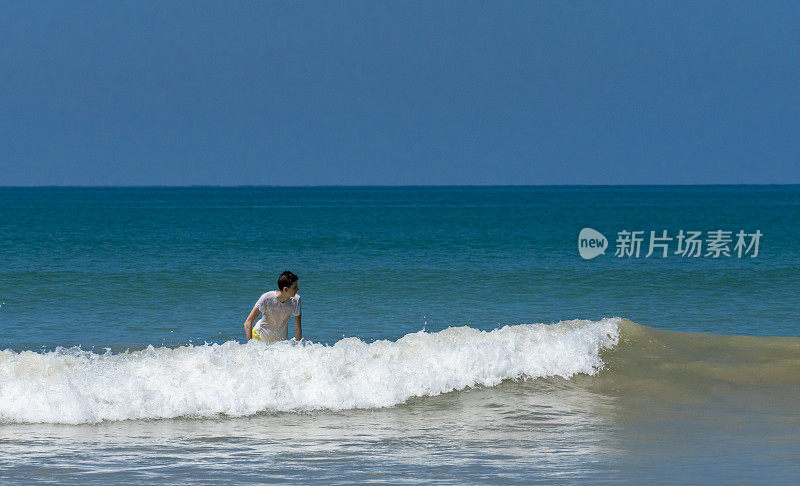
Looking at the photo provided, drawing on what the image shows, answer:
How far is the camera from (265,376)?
1208 cm

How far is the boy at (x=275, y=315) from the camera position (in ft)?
42.1

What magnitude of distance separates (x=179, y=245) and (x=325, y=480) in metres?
39.6

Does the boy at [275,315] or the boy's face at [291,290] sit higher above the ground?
the boy's face at [291,290]

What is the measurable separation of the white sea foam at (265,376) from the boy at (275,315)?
0.86 feet

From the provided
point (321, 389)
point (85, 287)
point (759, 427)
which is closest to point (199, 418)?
point (321, 389)

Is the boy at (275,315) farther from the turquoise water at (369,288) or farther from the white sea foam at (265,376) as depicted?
the turquoise water at (369,288)

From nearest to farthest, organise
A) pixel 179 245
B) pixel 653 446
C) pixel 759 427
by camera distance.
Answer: pixel 653 446 → pixel 759 427 → pixel 179 245

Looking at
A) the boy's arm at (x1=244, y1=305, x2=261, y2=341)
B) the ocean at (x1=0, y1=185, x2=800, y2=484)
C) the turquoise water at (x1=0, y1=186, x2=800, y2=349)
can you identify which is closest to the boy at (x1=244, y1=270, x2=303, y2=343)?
the boy's arm at (x1=244, y1=305, x2=261, y2=341)

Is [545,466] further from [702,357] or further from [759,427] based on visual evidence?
[702,357]

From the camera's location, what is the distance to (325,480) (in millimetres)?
8484

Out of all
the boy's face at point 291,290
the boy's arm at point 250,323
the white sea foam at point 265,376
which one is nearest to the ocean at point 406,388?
the white sea foam at point 265,376

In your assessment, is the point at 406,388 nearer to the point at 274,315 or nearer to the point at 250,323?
the point at 274,315

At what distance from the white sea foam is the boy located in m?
0.26

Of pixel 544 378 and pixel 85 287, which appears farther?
pixel 85 287
